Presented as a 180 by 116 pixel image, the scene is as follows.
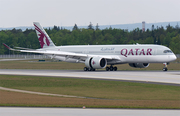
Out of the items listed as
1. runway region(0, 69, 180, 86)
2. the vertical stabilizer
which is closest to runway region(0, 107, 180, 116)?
runway region(0, 69, 180, 86)

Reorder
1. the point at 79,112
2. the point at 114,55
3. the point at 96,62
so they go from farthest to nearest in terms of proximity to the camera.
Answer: the point at 114,55 < the point at 96,62 < the point at 79,112

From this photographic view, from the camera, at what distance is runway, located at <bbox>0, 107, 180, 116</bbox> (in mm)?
15266

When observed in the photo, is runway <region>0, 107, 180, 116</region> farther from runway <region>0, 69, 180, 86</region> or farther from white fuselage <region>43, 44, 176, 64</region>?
white fuselage <region>43, 44, 176, 64</region>

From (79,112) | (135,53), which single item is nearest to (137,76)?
(135,53)

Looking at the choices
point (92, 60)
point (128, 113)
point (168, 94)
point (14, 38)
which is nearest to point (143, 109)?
point (128, 113)

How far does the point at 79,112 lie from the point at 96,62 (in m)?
35.7

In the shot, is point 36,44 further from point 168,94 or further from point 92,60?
point 168,94

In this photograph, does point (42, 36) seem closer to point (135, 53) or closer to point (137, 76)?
point (135, 53)

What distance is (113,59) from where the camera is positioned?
53594mm

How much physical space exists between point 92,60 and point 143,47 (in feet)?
27.6

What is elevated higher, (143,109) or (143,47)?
(143,47)

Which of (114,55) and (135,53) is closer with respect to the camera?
(135,53)

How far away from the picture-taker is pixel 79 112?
625 inches

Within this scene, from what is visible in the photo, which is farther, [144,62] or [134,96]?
[144,62]
